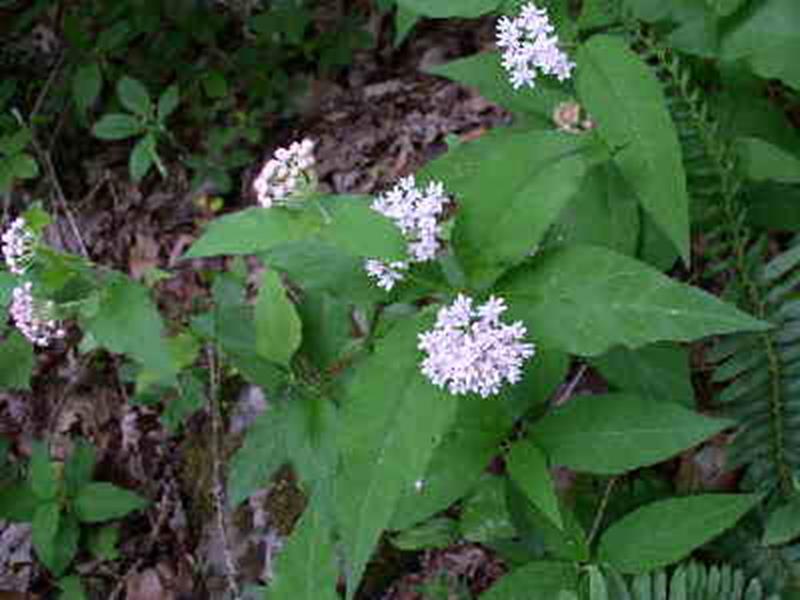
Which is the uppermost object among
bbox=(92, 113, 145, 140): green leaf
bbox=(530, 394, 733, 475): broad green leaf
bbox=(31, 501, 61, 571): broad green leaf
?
bbox=(530, 394, 733, 475): broad green leaf

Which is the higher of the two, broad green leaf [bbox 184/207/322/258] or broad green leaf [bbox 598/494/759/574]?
broad green leaf [bbox 184/207/322/258]

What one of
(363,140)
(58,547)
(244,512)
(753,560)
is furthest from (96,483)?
(753,560)

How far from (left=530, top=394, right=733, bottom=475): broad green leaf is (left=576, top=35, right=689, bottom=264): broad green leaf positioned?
0.48m

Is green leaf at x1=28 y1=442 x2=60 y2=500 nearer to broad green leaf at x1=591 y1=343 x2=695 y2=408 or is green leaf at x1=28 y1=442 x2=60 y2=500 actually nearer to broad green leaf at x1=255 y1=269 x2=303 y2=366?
broad green leaf at x1=255 y1=269 x2=303 y2=366

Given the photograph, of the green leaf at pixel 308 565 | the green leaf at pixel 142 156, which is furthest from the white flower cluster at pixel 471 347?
the green leaf at pixel 142 156

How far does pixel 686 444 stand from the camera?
8.45 feet

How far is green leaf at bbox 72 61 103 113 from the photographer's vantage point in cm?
546

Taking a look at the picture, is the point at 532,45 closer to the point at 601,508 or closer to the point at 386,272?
the point at 386,272

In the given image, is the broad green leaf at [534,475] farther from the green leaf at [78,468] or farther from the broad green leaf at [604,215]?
the green leaf at [78,468]

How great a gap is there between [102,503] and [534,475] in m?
2.57

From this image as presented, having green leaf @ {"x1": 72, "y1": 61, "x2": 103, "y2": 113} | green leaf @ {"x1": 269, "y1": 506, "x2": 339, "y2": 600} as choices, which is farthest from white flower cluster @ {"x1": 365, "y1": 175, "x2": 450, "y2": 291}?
green leaf @ {"x1": 72, "y1": 61, "x2": 103, "y2": 113}

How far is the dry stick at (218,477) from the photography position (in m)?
4.11

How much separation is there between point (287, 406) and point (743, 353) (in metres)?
1.43

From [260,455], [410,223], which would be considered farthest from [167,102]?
[410,223]
